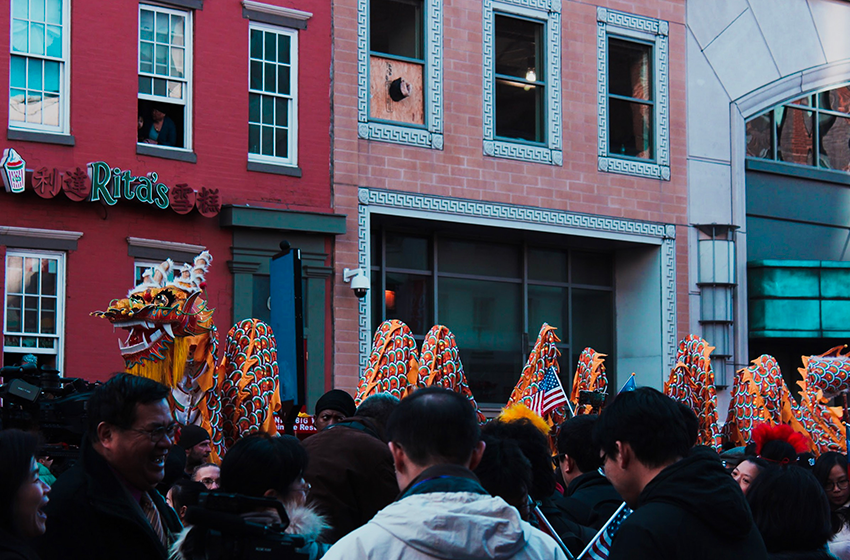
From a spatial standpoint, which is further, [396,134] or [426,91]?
[426,91]

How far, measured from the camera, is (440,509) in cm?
303

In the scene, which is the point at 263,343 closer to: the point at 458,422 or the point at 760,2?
the point at 458,422

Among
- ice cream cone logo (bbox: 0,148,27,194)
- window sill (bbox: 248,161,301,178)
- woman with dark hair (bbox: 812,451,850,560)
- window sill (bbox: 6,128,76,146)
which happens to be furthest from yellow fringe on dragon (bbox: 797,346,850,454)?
ice cream cone logo (bbox: 0,148,27,194)

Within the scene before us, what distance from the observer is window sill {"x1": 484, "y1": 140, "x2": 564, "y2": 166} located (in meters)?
16.6

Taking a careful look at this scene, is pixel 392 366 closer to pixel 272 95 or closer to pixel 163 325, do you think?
pixel 163 325

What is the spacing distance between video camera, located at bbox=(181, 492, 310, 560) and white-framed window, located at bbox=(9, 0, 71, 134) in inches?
424

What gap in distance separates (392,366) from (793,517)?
593 centimetres

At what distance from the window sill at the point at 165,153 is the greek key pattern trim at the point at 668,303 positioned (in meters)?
7.60

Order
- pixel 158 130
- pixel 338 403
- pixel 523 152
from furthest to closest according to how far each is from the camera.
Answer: pixel 523 152, pixel 158 130, pixel 338 403

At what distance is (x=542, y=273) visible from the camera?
704 inches

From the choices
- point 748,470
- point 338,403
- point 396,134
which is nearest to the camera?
point 748,470

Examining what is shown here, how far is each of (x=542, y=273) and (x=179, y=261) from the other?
6098 millimetres

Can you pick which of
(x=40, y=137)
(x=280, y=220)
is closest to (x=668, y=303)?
(x=280, y=220)

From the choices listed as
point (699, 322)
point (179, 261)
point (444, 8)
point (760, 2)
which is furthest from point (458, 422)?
point (760, 2)
